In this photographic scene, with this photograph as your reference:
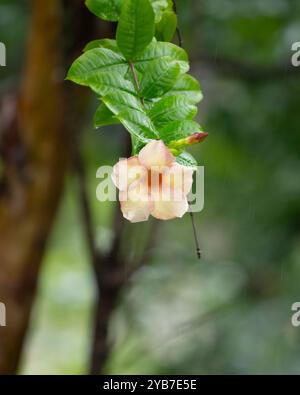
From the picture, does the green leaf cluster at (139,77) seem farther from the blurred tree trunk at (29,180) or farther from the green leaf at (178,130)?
the blurred tree trunk at (29,180)

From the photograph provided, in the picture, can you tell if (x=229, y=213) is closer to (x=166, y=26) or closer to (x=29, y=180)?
(x=29, y=180)

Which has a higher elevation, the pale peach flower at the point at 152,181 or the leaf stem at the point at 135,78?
the leaf stem at the point at 135,78

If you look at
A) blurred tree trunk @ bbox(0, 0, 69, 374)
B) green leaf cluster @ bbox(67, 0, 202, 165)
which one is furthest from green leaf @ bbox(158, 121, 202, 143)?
blurred tree trunk @ bbox(0, 0, 69, 374)

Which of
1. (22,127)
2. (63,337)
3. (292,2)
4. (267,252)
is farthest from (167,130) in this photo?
(63,337)

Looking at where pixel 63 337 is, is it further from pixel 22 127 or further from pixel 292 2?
pixel 292 2

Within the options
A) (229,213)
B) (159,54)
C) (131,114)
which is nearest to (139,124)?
(131,114)

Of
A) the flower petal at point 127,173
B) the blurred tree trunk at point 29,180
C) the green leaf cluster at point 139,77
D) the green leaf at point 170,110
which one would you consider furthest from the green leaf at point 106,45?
the blurred tree trunk at point 29,180
